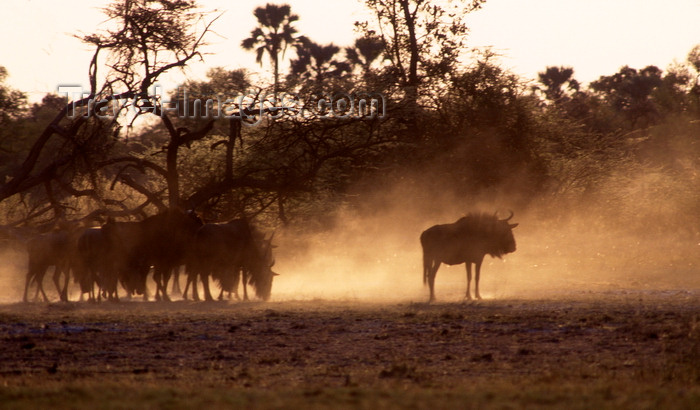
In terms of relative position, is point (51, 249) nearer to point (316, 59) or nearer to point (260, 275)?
point (260, 275)

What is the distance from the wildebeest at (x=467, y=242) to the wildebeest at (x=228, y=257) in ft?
14.1

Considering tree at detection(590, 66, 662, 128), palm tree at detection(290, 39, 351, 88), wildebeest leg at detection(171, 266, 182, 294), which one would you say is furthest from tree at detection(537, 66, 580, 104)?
wildebeest leg at detection(171, 266, 182, 294)

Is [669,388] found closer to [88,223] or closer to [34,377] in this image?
[34,377]

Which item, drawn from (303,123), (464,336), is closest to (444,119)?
(303,123)

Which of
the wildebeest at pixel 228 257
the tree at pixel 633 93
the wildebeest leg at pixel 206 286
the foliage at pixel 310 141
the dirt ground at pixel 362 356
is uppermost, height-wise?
the tree at pixel 633 93

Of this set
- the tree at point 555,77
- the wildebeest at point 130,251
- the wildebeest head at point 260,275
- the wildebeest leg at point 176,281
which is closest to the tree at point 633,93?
the tree at point 555,77

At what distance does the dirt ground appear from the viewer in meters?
8.32

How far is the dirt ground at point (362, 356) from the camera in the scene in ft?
27.3

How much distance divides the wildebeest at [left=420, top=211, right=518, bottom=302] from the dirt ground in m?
2.94

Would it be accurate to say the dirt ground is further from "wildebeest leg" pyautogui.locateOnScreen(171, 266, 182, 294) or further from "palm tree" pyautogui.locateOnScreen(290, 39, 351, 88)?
"palm tree" pyautogui.locateOnScreen(290, 39, 351, 88)

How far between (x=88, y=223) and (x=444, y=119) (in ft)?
50.7

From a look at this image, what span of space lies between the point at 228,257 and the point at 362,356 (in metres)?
11.6

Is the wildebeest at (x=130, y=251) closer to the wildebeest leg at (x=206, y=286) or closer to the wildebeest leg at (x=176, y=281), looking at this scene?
the wildebeest leg at (x=206, y=286)

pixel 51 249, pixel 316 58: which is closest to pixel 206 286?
pixel 51 249
